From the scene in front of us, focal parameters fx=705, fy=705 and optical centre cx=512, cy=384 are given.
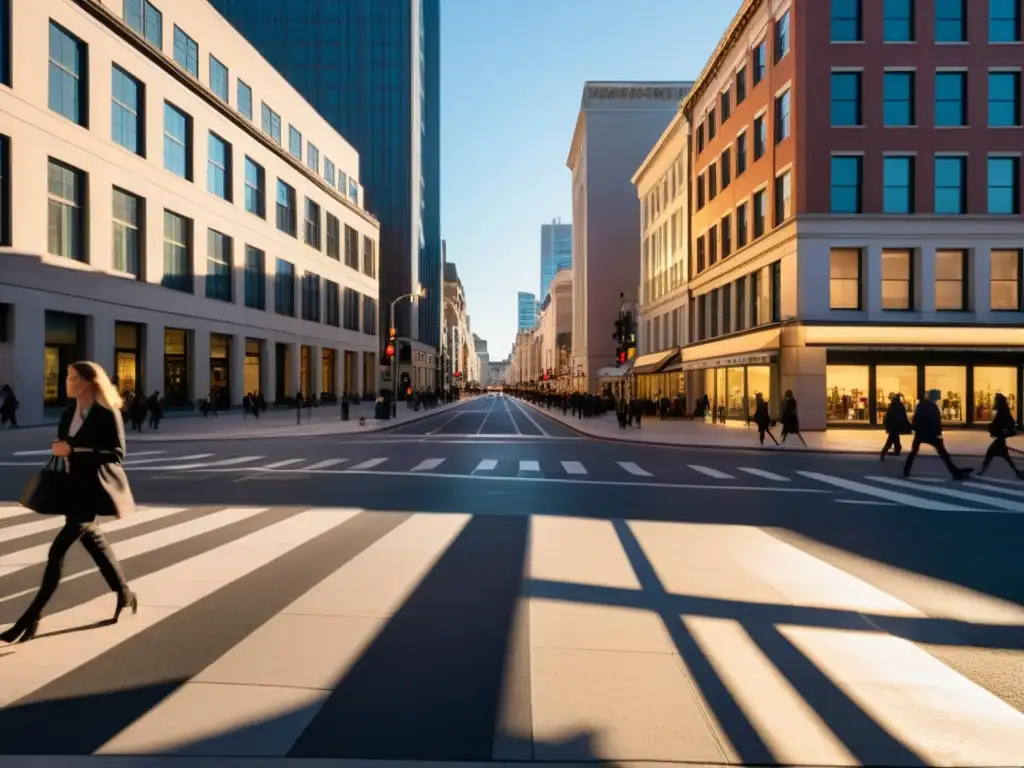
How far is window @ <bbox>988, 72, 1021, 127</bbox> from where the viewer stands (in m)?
30.0

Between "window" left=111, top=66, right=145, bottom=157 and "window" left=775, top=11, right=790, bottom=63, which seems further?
"window" left=111, top=66, right=145, bottom=157

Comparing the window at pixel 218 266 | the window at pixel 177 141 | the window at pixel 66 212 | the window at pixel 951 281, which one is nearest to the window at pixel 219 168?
the window at pixel 177 141

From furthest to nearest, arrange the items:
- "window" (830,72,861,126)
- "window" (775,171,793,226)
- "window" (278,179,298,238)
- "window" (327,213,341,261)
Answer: "window" (327,213,341,261)
"window" (278,179,298,238)
"window" (775,171,793,226)
"window" (830,72,861,126)

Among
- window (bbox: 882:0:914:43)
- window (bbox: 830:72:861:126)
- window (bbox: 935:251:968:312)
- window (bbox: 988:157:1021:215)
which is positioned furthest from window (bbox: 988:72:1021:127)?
window (bbox: 935:251:968:312)

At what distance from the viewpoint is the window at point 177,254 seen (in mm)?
39156

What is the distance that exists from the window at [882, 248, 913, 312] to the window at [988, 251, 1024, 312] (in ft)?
10.7

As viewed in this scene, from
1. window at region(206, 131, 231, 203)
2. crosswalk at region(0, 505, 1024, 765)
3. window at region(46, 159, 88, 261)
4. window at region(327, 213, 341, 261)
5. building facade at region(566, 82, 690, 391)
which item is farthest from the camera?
building facade at region(566, 82, 690, 391)

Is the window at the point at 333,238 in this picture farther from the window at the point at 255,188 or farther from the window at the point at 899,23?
the window at the point at 899,23

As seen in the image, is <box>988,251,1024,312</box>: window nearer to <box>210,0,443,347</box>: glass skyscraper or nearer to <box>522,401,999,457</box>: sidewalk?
<box>522,401,999,457</box>: sidewalk

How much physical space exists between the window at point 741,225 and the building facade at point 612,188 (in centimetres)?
4613

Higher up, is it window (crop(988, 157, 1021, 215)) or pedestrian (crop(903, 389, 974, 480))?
window (crop(988, 157, 1021, 215))

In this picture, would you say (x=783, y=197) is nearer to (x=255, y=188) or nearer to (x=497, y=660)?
(x=497, y=660)

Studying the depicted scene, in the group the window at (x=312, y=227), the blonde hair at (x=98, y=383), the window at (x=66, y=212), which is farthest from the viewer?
the window at (x=312, y=227)

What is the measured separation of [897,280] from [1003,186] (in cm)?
582
